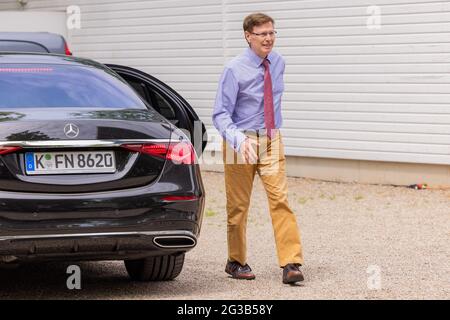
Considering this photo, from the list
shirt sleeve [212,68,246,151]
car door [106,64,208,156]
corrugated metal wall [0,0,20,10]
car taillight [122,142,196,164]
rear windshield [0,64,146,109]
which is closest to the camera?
car taillight [122,142,196,164]

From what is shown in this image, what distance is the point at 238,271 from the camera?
8.36m

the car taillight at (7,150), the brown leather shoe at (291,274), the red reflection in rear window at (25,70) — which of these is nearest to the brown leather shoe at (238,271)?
the brown leather shoe at (291,274)

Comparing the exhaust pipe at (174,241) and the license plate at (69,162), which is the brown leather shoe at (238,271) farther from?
→ the license plate at (69,162)

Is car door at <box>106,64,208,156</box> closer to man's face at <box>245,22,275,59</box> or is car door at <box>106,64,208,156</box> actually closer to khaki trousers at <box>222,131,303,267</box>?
khaki trousers at <box>222,131,303,267</box>

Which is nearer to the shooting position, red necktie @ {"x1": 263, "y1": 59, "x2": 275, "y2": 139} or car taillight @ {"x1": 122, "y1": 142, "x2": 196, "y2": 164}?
car taillight @ {"x1": 122, "y1": 142, "x2": 196, "y2": 164}

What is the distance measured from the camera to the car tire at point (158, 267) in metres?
8.04

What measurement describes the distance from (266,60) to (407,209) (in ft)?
14.4

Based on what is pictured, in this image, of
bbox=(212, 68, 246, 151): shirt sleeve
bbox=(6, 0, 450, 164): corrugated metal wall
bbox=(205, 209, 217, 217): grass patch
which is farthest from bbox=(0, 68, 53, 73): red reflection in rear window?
bbox=(6, 0, 450, 164): corrugated metal wall

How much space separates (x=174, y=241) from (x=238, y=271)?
1.23 m

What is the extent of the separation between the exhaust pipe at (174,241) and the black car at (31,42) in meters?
3.45

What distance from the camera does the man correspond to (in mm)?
8078

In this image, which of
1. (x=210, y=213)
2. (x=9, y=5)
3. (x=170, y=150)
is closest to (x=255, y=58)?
(x=170, y=150)

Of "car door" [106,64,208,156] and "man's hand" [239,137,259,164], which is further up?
"car door" [106,64,208,156]

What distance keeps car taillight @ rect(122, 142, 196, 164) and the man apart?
2.32ft
